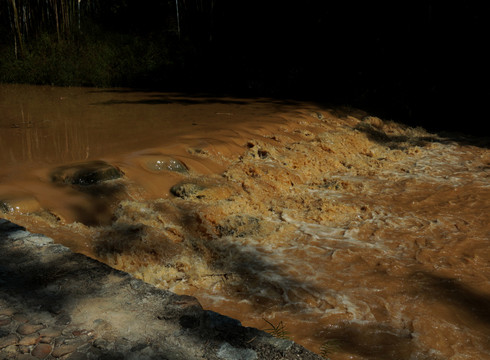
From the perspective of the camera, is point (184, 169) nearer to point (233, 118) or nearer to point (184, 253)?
point (184, 253)

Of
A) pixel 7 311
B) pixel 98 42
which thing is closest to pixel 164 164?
pixel 7 311

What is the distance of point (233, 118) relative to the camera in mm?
6570

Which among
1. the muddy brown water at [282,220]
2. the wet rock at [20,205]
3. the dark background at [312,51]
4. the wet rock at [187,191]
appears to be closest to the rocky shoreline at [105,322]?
the muddy brown water at [282,220]

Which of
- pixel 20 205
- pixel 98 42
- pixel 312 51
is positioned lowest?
pixel 20 205

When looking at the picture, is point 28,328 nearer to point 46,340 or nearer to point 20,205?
point 46,340

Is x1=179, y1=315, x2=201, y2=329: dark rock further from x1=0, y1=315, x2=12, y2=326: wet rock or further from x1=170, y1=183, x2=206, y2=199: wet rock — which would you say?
x1=170, y1=183, x2=206, y2=199: wet rock

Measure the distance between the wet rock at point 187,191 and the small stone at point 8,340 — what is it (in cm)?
236

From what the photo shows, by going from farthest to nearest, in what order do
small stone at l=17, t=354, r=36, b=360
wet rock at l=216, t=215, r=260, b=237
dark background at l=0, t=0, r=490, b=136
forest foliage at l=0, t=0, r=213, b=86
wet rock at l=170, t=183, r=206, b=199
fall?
forest foliage at l=0, t=0, r=213, b=86 < dark background at l=0, t=0, r=490, b=136 < wet rock at l=170, t=183, r=206, b=199 < wet rock at l=216, t=215, r=260, b=237 < small stone at l=17, t=354, r=36, b=360

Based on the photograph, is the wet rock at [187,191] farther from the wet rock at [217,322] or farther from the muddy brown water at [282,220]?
the wet rock at [217,322]

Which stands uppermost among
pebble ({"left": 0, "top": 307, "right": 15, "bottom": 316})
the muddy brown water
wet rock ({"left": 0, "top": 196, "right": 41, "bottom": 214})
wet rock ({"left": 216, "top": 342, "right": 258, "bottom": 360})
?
pebble ({"left": 0, "top": 307, "right": 15, "bottom": 316})

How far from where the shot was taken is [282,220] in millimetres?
3934

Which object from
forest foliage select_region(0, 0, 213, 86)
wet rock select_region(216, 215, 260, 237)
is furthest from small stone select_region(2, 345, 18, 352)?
forest foliage select_region(0, 0, 213, 86)

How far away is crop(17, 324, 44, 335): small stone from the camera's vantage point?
5.29 ft

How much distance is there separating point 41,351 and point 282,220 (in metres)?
2.59
